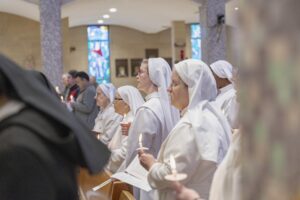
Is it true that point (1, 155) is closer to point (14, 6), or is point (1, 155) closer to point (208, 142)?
point (208, 142)

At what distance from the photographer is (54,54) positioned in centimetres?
1250

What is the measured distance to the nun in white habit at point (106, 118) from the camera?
7.33 meters

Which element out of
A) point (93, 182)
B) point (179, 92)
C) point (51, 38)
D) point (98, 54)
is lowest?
point (93, 182)

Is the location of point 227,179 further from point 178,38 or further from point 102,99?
point 178,38

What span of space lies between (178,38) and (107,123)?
13354mm

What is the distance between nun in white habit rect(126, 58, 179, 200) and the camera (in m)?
4.62

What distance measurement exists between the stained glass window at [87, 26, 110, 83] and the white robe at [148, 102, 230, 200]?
66.3 feet

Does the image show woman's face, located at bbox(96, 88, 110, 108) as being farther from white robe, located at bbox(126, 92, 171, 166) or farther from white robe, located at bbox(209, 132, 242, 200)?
white robe, located at bbox(209, 132, 242, 200)

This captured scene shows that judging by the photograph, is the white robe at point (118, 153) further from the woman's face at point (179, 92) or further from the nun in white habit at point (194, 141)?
the nun in white habit at point (194, 141)

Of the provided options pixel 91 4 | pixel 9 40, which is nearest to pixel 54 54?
pixel 91 4

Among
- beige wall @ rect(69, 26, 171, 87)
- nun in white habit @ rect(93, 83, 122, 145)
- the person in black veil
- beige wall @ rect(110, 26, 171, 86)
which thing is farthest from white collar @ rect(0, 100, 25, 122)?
beige wall @ rect(110, 26, 171, 86)

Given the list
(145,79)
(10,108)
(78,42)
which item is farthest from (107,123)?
(78,42)

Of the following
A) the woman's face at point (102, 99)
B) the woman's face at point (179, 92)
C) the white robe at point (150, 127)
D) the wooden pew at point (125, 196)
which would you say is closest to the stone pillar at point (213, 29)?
the woman's face at point (102, 99)

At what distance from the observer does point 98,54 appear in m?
23.5
